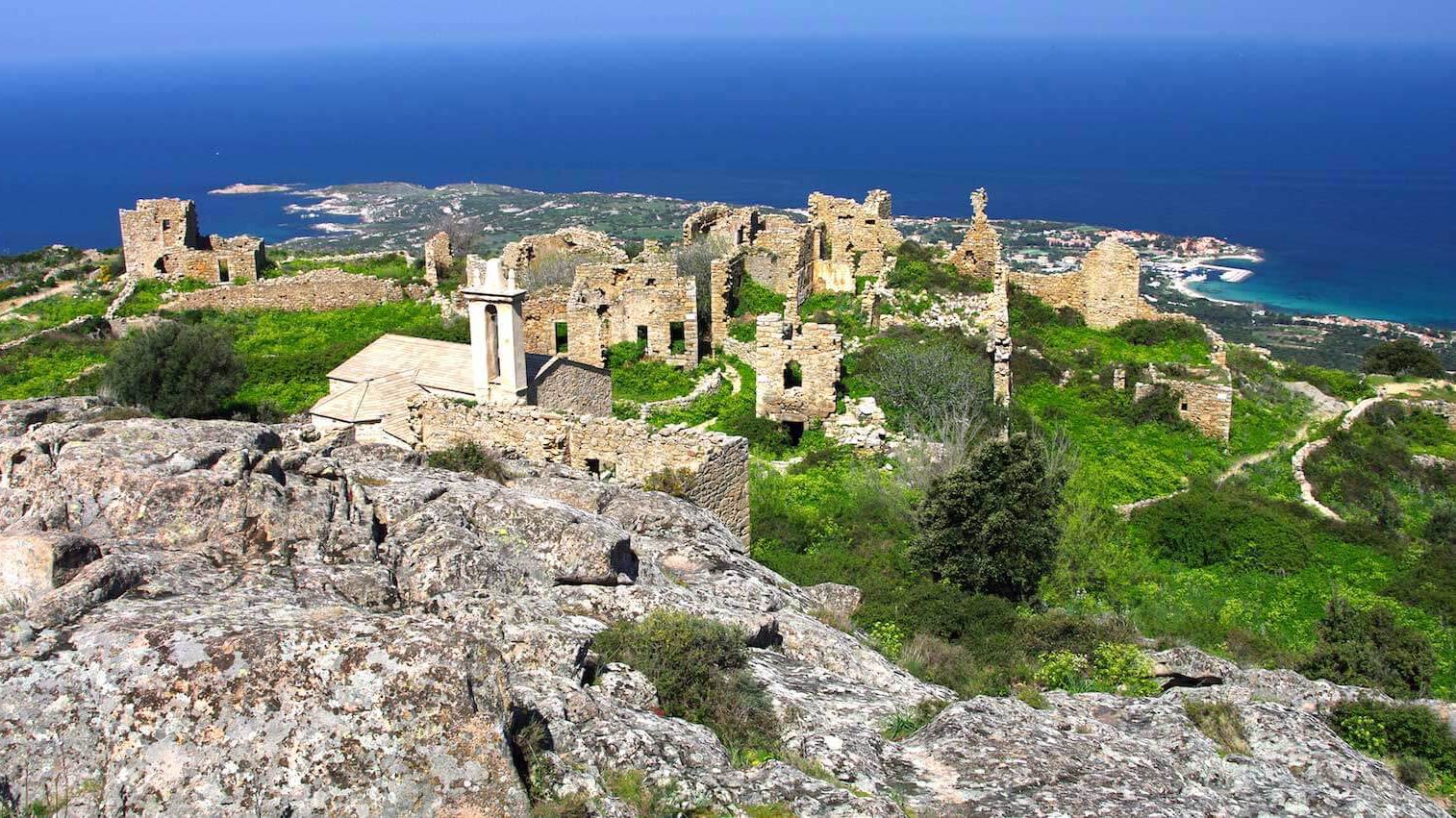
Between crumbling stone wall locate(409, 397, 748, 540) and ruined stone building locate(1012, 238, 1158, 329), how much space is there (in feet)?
59.8

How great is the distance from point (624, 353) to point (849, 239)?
8.57 meters

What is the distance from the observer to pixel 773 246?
31203 millimetres

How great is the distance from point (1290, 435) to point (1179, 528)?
794cm

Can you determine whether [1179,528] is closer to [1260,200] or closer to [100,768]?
[100,768]

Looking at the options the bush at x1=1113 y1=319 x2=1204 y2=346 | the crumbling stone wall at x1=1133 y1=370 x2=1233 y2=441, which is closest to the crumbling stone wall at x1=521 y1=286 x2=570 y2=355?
the crumbling stone wall at x1=1133 y1=370 x2=1233 y2=441

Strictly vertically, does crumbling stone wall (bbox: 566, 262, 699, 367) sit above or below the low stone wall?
above

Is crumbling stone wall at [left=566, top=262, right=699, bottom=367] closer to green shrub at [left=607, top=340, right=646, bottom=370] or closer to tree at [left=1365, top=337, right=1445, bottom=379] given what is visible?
green shrub at [left=607, top=340, right=646, bottom=370]

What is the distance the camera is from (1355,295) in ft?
310

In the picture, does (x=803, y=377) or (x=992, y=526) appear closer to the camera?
(x=992, y=526)

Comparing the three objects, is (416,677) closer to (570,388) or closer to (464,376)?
(464,376)

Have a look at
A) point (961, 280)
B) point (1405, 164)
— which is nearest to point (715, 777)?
point (961, 280)

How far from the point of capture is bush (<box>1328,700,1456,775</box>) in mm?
10586

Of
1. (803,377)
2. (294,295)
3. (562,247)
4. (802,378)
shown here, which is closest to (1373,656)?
(803,377)

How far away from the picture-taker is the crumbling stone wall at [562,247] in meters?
33.2
